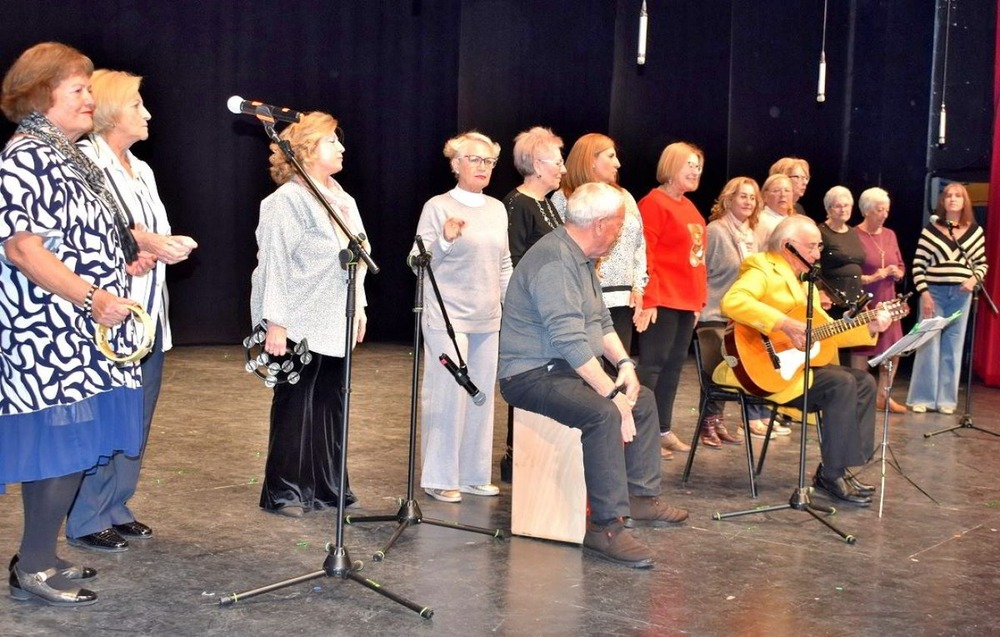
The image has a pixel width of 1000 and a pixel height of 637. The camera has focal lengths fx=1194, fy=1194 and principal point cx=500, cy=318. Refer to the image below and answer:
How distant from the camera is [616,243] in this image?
5.52 m

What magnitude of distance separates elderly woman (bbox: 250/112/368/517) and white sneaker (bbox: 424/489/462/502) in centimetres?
48

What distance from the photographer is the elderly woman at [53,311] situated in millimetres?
3246

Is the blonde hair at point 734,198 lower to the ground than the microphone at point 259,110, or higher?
lower

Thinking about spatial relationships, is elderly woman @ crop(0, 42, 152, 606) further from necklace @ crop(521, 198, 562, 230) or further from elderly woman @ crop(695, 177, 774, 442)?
elderly woman @ crop(695, 177, 774, 442)

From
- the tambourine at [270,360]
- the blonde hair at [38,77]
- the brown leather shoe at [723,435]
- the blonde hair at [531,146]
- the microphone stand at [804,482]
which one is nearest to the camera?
the blonde hair at [38,77]

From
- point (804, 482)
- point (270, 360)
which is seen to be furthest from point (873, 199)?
point (270, 360)

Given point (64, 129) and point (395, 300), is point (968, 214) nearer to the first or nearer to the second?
point (395, 300)

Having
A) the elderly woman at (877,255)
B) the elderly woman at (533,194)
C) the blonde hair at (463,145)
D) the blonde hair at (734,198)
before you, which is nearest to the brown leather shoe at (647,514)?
the elderly woman at (533,194)

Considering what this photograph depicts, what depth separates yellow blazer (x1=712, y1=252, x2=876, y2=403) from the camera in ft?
16.9

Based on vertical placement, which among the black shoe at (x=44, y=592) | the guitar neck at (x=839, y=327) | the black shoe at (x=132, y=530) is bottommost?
the black shoe at (x=132, y=530)

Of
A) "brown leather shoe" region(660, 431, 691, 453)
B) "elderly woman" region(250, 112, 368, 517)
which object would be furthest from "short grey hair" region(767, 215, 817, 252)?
"elderly woman" region(250, 112, 368, 517)

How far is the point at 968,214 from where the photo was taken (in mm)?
7793

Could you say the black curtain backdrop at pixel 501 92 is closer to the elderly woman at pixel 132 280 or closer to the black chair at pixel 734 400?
the black chair at pixel 734 400

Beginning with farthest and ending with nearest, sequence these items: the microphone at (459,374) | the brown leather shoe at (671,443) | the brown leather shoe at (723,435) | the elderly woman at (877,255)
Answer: the elderly woman at (877,255) → the brown leather shoe at (723,435) → the brown leather shoe at (671,443) → the microphone at (459,374)
